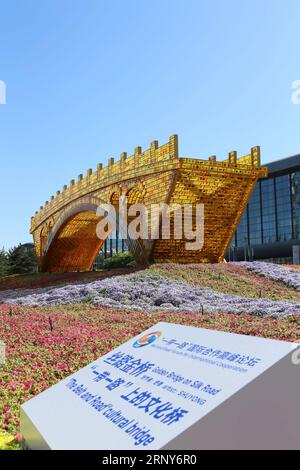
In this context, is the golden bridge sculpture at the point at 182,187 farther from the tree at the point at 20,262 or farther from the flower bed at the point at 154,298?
the tree at the point at 20,262

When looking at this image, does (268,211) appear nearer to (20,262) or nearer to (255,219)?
(255,219)

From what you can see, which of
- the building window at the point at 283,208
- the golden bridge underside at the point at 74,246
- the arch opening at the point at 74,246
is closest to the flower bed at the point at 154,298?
the arch opening at the point at 74,246

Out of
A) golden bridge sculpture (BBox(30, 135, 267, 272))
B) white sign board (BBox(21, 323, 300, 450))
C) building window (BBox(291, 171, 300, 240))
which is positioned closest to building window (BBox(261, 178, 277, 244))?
building window (BBox(291, 171, 300, 240))

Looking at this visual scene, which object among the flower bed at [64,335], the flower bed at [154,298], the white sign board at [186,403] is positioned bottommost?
the flower bed at [64,335]

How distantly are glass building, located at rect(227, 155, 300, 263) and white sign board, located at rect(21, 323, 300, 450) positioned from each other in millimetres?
69828

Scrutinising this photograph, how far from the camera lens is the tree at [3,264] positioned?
187 feet

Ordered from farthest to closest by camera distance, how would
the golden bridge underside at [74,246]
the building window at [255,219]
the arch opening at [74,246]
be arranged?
the building window at [255,219], the golden bridge underside at [74,246], the arch opening at [74,246]

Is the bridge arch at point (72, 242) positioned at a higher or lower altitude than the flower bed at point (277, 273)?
higher

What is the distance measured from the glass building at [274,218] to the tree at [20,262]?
108ft

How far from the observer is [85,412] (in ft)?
13.7

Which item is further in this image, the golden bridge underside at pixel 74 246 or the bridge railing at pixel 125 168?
the golden bridge underside at pixel 74 246

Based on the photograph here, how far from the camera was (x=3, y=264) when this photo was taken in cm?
5797

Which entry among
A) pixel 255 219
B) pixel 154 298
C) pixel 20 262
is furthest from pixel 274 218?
pixel 154 298
